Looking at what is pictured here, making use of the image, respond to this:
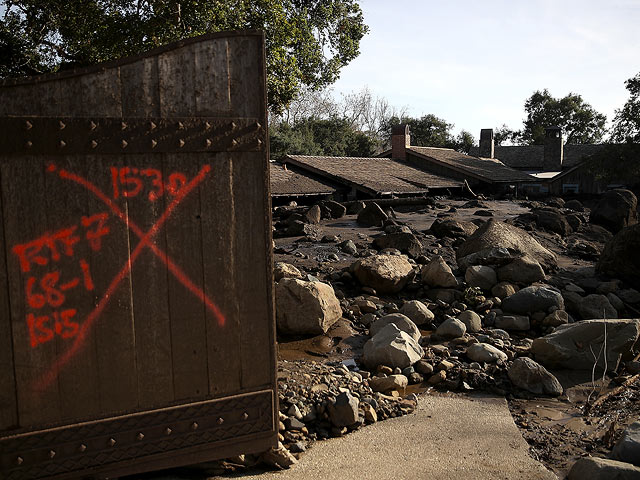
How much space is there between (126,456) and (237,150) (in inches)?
69.0

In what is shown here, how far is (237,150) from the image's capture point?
318cm

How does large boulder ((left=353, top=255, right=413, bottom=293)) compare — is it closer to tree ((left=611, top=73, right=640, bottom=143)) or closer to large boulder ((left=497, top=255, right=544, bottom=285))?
large boulder ((left=497, top=255, right=544, bottom=285))

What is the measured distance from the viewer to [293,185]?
68.1ft

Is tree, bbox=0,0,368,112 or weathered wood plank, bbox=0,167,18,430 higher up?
tree, bbox=0,0,368,112

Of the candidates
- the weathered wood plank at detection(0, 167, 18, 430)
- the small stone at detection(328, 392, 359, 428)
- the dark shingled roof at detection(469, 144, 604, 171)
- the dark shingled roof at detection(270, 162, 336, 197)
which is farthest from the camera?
the dark shingled roof at detection(469, 144, 604, 171)

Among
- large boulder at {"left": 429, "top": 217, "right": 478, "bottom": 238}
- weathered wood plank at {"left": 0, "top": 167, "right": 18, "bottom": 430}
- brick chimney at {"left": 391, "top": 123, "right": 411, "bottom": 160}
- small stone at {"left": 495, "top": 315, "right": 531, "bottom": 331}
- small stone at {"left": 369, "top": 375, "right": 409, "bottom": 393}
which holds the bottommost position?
small stone at {"left": 495, "top": 315, "right": 531, "bottom": 331}

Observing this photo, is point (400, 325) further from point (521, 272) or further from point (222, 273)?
point (222, 273)

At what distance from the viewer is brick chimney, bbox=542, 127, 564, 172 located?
41.0m

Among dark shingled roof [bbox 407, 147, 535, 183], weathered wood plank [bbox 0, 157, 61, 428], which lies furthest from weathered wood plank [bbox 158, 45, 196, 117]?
dark shingled roof [bbox 407, 147, 535, 183]

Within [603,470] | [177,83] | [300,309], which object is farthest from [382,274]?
[177,83]

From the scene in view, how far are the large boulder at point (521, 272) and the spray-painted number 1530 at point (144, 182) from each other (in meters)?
8.80

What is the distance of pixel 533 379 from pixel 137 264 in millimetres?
4771

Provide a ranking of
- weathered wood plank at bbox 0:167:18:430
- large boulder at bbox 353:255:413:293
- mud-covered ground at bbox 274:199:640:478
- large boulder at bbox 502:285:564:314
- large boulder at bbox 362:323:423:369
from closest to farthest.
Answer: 1. weathered wood plank at bbox 0:167:18:430
2. mud-covered ground at bbox 274:199:640:478
3. large boulder at bbox 362:323:423:369
4. large boulder at bbox 502:285:564:314
5. large boulder at bbox 353:255:413:293

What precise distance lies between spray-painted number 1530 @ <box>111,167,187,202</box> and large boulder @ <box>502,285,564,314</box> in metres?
7.29
